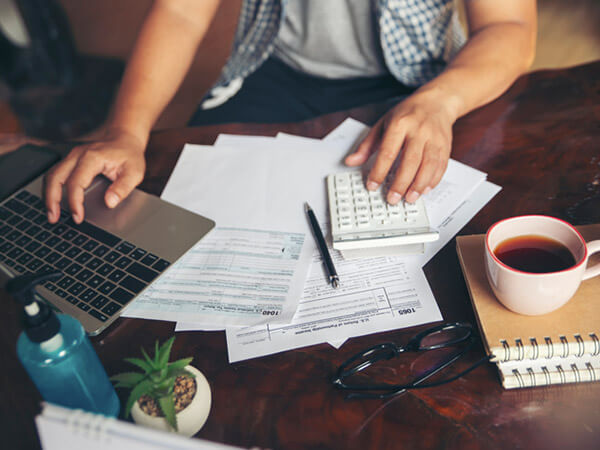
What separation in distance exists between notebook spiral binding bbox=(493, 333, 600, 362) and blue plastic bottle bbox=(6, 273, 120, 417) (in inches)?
15.6

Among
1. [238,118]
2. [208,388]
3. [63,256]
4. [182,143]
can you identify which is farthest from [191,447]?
[238,118]

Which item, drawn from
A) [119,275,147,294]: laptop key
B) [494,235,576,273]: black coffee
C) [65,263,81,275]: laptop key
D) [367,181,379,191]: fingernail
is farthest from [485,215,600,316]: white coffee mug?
[65,263,81,275]: laptop key

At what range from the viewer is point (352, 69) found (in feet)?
3.73

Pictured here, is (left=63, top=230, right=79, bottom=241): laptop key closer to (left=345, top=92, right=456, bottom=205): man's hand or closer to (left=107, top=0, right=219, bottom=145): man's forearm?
(left=107, top=0, right=219, bottom=145): man's forearm

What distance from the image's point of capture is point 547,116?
0.81m

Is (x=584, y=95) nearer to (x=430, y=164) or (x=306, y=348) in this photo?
(x=430, y=164)

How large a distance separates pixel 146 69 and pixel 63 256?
1.61ft

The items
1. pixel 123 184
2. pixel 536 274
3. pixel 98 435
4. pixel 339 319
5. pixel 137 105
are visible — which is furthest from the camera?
pixel 137 105

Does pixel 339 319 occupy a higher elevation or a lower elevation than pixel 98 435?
lower

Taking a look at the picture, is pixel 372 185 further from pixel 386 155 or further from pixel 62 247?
pixel 62 247

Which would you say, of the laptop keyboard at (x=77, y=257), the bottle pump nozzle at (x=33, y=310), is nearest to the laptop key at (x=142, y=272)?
the laptop keyboard at (x=77, y=257)

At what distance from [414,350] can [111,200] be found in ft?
1.68

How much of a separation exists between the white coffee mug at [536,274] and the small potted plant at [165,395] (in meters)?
0.32

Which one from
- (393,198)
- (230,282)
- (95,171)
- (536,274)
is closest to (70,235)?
(95,171)
